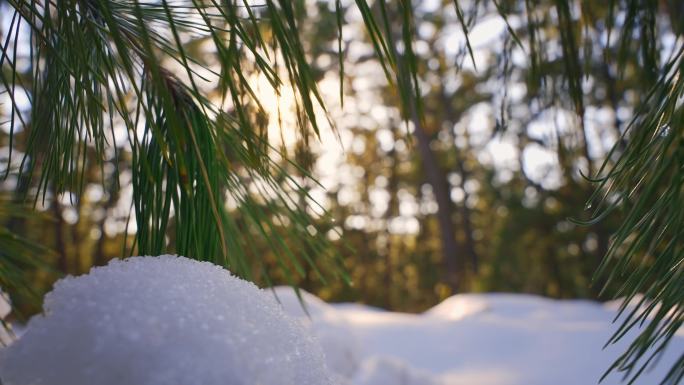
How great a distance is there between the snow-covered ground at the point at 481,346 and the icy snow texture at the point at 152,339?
0.93 m

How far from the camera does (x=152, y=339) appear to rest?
40 cm

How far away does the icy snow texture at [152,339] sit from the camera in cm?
39

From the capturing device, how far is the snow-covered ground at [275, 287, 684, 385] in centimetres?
144

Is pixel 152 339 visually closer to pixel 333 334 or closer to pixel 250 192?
pixel 250 192

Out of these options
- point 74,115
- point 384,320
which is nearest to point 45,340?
point 74,115

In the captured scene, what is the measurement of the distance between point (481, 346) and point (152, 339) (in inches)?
58.3

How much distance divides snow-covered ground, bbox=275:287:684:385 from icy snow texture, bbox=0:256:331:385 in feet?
3.04

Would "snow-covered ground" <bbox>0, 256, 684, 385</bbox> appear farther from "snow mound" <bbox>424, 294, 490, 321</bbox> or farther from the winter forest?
"snow mound" <bbox>424, 294, 490, 321</bbox>

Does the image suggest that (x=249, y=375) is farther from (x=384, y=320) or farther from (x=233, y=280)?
(x=384, y=320)

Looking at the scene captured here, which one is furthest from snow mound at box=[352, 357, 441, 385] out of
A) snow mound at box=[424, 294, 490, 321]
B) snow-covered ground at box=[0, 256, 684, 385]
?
snow-covered ground at box=[0, 256, 684, 385]

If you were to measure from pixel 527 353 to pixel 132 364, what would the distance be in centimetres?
143

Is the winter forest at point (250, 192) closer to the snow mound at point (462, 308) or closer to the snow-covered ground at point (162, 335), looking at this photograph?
the snow-covered ground at point (162, 335)

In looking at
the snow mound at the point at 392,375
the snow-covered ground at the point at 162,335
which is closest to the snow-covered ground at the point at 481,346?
the snow mound at the point at 392,375

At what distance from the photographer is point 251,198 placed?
0.72m
